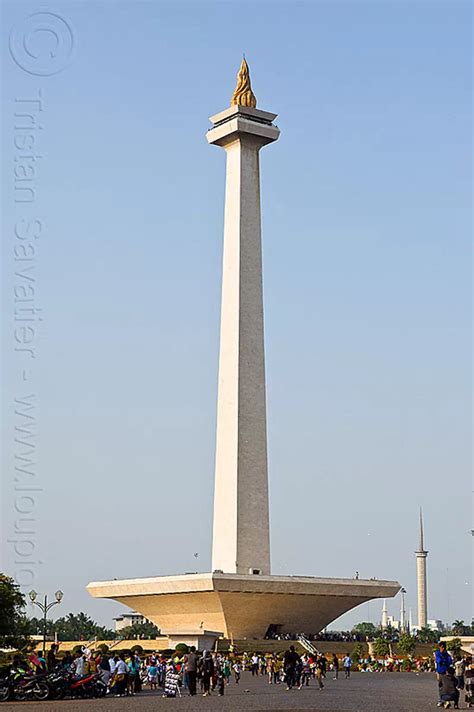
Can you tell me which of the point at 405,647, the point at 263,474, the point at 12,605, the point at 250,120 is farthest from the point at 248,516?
→ the point at 12,605

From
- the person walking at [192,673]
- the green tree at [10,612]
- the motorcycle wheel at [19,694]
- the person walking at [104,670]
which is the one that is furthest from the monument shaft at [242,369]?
the motorcycle wheel at [19,694]

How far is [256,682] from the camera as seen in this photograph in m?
35.4

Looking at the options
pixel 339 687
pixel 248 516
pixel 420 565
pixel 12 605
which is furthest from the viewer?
pixel 420 565

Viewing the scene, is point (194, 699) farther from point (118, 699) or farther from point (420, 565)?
point (420, 565)

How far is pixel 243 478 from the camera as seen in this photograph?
54156 mm

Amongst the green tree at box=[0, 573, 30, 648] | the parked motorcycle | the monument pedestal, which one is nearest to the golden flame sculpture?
the monument pedestal

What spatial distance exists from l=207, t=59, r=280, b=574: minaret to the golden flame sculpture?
1.18 meters

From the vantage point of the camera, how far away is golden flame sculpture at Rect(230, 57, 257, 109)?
57.7 meters

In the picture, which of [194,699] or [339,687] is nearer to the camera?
[194,699]

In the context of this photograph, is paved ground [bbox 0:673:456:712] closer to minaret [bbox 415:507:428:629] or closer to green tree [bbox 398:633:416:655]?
green tree [bbox 398:633:416:655]

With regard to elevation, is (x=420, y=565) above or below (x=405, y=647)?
above

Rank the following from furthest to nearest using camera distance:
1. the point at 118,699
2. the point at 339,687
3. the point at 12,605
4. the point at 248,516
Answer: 1. the point at 248,516
2. the point at 12,605
3. the point at 339,687
4. the point at 118,699

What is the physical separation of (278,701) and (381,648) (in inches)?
1206

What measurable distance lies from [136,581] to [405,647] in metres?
12.6
